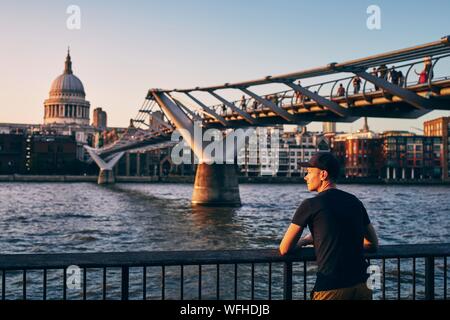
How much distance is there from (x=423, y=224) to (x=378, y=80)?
17.8m

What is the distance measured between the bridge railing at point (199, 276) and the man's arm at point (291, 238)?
24 centimetres

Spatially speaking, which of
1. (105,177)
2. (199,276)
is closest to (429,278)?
(199,276)

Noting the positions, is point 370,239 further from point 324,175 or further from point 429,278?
point 429,278

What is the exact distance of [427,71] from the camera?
99.0 feet

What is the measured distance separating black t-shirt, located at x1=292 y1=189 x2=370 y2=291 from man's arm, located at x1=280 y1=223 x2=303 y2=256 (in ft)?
0.38

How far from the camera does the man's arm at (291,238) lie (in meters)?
5.11

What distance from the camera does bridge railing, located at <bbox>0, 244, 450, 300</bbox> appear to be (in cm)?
566

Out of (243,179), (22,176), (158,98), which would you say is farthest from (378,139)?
(158,98)

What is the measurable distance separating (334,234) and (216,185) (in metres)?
55.6

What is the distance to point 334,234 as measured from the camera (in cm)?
492

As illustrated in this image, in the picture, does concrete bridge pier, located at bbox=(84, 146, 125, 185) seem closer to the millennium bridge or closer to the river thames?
the millennium bridge

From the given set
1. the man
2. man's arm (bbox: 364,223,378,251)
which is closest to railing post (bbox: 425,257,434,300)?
man's arm (bbox: 364,223,378,251)

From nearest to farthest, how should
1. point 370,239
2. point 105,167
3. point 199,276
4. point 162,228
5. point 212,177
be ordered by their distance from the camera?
point 370,239
point 199,276
point 162,228
point 212,177
point 105,167

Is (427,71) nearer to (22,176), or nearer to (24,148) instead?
(22,176)
